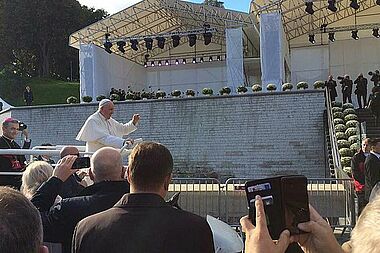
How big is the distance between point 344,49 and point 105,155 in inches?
1126

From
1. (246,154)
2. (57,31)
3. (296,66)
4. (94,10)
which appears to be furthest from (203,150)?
(94,10)

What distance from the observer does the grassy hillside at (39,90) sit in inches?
1615

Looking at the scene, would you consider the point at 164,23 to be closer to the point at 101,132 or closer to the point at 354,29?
the point at 354,29

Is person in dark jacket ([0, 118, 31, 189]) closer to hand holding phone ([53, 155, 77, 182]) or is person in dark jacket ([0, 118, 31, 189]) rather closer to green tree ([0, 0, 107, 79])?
hand holding phone ([53, 155, 77, 182])

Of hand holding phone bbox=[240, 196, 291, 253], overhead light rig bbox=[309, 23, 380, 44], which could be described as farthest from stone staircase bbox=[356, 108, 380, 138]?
hand holding phone bbox=[240, 196, 291, 253]

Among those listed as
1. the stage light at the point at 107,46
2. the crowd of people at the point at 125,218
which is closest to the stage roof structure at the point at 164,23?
the stage light at the point at 107,46

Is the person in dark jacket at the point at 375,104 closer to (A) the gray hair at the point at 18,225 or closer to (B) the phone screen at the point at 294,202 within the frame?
(B) the phone screen at the point at 294,202

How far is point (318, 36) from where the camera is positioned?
31266 mm

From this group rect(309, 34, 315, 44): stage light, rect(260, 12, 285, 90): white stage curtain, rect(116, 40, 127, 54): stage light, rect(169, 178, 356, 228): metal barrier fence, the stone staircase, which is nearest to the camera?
rect(169, 178, 356, 228): metal barrier fence

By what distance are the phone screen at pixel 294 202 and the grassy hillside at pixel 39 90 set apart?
128 feet

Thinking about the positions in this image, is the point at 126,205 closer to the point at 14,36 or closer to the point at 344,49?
the point at 344,49

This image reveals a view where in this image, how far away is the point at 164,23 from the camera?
32.8m

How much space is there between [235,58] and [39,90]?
20602 millimetres

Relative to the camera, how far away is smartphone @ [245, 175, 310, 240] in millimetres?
1858
